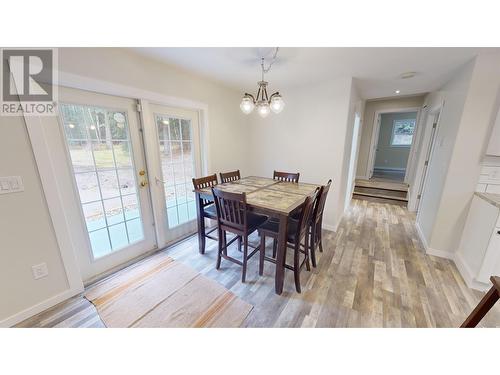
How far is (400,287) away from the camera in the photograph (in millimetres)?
1764

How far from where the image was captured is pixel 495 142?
1762 mm

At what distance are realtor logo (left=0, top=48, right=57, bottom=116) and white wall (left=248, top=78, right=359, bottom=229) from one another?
2712mm

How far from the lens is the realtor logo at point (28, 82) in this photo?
1197 millimetres

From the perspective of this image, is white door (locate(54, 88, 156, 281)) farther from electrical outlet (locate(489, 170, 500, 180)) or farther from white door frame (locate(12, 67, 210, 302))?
electrical outlet (locate(489, 170, 500, 180))

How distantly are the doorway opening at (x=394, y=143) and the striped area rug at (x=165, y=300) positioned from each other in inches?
285

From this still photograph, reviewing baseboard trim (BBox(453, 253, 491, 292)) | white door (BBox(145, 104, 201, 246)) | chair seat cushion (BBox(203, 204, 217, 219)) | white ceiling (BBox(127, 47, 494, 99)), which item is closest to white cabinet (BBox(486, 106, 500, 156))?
white ceiling (BBox(127, 47, 494, 99))

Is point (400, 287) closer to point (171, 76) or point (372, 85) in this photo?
point (372, 85)

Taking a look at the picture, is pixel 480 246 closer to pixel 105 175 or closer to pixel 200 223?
pixel 200 223

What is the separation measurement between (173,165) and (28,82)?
135cm

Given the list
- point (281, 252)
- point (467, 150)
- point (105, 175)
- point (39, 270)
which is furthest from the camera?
point (467, 150)

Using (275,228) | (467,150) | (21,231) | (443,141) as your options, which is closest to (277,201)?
(275,228)

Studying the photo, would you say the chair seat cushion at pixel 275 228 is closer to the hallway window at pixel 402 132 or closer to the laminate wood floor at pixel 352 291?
the laminate wood floor at pixel 352 291
